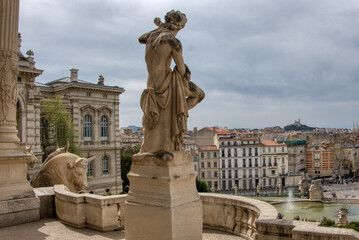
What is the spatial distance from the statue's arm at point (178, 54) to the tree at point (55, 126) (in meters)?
31.3

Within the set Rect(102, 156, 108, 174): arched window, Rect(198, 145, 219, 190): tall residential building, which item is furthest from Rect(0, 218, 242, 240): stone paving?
Rect(198, 145, 219, 190): tall residential building

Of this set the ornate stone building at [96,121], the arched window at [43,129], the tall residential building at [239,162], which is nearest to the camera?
the arched window at [43,129]

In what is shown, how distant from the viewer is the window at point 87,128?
3916cm

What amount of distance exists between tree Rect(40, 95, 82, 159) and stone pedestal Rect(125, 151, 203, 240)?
102 ft

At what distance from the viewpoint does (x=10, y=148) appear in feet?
24.5

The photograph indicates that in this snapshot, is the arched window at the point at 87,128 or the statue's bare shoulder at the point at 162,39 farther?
the arched window at the point at 87,128

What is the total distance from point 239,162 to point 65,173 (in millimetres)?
62501

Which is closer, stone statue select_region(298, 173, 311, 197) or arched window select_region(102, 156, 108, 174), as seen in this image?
arched window select_region(102, 156, 108, 174)

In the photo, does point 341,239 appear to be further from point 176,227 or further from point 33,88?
point 33,88

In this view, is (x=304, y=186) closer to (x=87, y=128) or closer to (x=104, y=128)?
(x=104, y=128)

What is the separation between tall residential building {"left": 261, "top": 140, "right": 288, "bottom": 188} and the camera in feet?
Result: 234

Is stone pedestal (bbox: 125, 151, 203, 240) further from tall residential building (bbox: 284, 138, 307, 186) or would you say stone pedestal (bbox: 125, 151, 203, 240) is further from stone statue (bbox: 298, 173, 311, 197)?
tall residential building (bbox: 284, 138, 307, 186)

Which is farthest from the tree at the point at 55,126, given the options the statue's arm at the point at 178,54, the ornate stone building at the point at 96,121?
the statue's arm at the point at 178,54

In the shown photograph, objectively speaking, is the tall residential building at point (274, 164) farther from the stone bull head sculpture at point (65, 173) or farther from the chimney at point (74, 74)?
the stone bull head sculpture at point (65, 173)
